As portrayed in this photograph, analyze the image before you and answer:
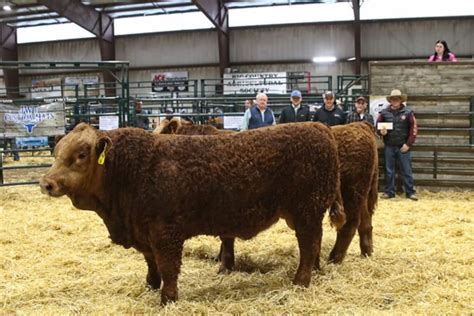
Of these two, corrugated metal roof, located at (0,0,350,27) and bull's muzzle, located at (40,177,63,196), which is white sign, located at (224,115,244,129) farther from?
corrugated metal roof, located at (0,0,350,27)

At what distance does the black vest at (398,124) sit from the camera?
7898 millimetres

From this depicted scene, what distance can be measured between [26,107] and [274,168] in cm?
675

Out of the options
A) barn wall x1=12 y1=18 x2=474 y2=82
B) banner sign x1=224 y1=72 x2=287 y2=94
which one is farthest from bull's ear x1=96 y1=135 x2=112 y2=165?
barn wall x1=12 y1=18 x2=474 y2=82

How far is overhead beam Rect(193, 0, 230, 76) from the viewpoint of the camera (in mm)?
19469

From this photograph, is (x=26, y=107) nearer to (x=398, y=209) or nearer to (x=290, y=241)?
(x=290, y=241)

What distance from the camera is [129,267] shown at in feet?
14.5

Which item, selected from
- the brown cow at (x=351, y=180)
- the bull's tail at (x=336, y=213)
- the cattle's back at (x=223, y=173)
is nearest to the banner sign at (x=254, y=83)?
the brown cow at (x=351, y=180)

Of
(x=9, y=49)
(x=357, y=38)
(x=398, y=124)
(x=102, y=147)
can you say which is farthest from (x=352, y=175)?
(x=9, y=49)

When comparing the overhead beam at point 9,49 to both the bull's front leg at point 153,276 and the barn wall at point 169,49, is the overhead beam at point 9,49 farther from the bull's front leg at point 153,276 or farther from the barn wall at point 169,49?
the bull's front leg at point 153,276

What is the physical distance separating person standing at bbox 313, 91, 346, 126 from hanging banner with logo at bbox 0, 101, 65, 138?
474 cm

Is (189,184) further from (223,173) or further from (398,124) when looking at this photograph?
(398,124)

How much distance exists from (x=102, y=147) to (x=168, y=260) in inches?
34.4

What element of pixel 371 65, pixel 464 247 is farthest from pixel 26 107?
pixel 464 247

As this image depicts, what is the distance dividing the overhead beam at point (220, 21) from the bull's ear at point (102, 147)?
16.6m
